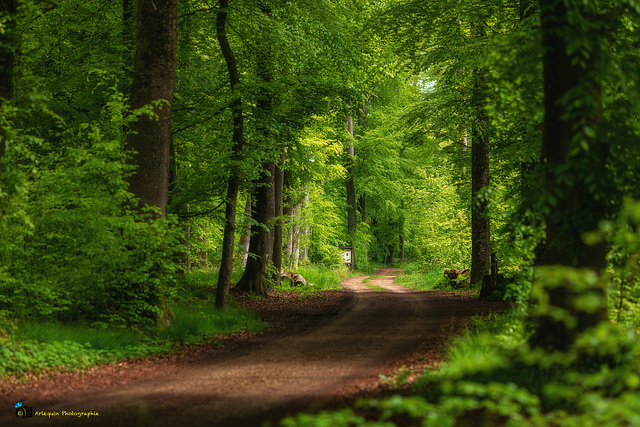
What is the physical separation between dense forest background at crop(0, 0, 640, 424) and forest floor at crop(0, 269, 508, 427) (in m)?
1.61

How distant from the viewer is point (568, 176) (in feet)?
16.6

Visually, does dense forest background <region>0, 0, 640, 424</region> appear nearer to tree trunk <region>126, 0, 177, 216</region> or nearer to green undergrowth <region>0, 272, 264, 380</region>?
tree trunk <region>126, 0, 177, 216</region>

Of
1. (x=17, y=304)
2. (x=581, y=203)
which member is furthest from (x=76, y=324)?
(x=581, y=203)

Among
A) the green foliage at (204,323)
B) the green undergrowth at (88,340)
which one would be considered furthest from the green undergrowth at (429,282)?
the green undergrowth at (88,340)

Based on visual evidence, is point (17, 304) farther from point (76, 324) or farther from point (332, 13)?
point (332, 13)

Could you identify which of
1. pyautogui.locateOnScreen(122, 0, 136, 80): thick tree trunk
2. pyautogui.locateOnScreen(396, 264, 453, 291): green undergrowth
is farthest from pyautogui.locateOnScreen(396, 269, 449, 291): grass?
pyautogui.locateOnScreen(122, 0, 136, 80): thick tree trunk

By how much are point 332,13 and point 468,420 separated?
1514cm

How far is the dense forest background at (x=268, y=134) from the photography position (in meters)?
5.57

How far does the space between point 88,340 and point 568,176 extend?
24.5 ft

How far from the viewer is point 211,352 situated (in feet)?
31.4

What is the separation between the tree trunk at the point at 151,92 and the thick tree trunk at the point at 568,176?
7512 millimetres

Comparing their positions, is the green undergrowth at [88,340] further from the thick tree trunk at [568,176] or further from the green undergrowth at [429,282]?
the green undergrowth at [429,282]

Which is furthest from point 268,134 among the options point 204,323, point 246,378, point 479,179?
point 246,378

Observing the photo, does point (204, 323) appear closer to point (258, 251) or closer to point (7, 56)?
point (7, 56)
